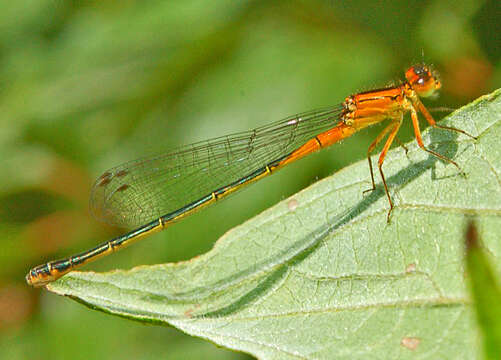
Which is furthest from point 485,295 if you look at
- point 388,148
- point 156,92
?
point 156,92

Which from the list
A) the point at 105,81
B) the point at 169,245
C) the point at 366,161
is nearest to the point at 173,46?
the point at 105,81

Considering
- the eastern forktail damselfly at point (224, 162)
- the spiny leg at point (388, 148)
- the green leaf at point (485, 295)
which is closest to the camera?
the green leaf at point (485, 295)

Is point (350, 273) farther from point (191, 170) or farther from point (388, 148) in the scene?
point (191, 170)

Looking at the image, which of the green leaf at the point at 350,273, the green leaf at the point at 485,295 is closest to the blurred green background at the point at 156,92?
the green leaf at the point at 350,273

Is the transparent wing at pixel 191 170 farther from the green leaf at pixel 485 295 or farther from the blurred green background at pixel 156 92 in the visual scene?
the green leaf at pixel 485 295

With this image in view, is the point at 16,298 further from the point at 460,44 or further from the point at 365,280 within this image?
the point at 460,44

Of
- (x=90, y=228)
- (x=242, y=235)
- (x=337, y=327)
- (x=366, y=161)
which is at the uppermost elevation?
(x=90, y=228)
